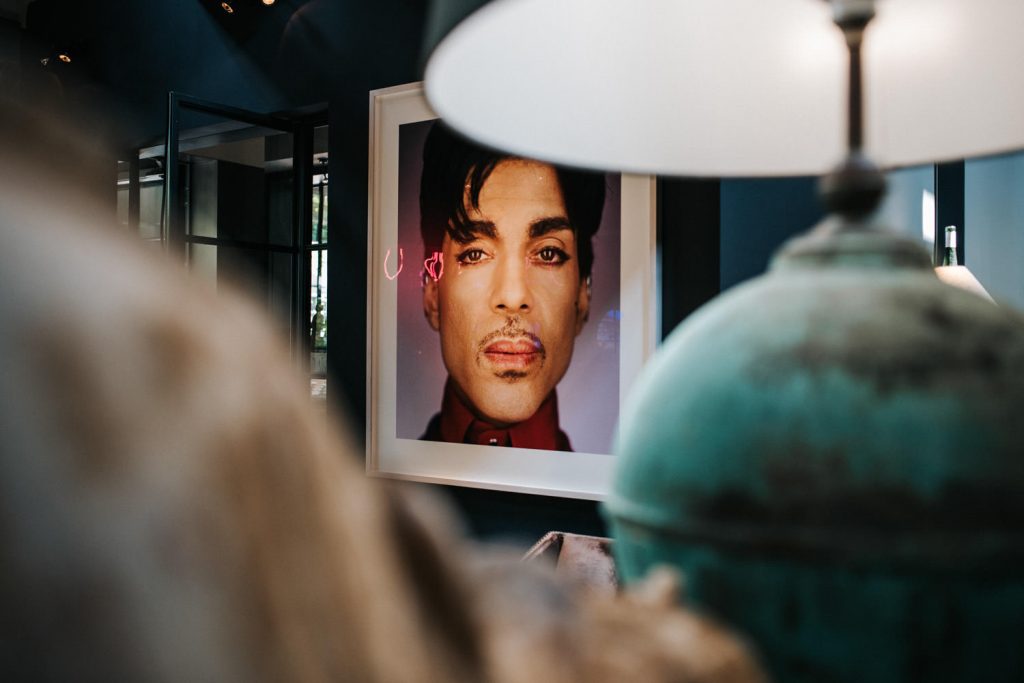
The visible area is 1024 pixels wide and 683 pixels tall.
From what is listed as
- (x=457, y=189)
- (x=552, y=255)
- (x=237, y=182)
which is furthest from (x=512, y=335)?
(x=237, y=182)

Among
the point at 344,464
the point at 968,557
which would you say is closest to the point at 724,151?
the point at 968,557

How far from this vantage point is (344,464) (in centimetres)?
22

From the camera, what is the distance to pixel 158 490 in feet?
0.60

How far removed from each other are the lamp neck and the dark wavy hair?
2057 millimetres

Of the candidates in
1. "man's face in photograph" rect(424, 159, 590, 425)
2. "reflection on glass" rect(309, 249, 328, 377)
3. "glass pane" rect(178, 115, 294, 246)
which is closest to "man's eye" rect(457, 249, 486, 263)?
"man's face in photograph" rect(424, 159, 590, 425)

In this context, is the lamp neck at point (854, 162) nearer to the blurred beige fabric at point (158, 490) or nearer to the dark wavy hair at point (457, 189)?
the blurred beige fabric at point (158, 490)

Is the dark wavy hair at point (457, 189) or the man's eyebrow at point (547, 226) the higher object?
the dark wavy hair at point (457, 189)

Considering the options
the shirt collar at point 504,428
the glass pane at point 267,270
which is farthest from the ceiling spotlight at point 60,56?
the shirt collar at point 504,428

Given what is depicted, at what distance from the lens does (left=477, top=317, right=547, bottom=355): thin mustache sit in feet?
8.79

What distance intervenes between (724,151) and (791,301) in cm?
30

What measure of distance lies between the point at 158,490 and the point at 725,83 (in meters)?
0.64

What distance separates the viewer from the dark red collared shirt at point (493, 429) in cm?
267

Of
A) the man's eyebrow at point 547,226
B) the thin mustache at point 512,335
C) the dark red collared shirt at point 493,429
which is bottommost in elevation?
the dark red collared shirt at point 493,429

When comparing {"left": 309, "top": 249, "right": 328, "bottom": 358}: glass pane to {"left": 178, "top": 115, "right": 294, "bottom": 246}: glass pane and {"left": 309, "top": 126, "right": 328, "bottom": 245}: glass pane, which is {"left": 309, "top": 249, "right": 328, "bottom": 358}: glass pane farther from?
{"left": 178, "top": 115, "right": 294, "bottom": 246}: glass pane
